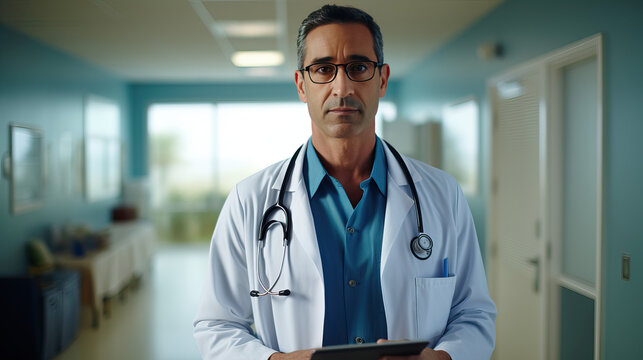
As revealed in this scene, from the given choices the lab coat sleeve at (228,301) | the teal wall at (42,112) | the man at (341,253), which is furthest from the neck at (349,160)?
the teal wall at (42,112)

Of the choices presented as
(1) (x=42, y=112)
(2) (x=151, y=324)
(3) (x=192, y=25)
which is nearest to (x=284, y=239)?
(3) (x=192, y=25)

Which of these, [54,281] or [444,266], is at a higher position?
[444,266]

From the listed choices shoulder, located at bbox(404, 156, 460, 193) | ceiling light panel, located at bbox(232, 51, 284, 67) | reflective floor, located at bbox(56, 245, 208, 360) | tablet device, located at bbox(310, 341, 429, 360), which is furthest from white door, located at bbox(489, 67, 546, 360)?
ceiling light panel, located at bbox(232, 51, 284, 67)

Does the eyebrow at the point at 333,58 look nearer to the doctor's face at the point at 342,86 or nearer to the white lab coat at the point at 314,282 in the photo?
the doctor's face at the point at 342,86

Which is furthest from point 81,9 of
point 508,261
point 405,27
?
point 508,261

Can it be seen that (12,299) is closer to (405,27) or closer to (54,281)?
(54,281)

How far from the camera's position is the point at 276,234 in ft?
3.50

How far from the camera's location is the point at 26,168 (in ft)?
12.5

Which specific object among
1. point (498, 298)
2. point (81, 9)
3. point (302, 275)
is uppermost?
point (81, 9)

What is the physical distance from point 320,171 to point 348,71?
9.9 inches

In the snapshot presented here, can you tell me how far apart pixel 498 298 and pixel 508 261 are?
33 centimetres

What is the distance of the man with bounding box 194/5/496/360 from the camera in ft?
3.32

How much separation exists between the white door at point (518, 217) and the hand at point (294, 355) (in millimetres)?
2074

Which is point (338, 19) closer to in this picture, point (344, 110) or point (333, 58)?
point (333, 58)
